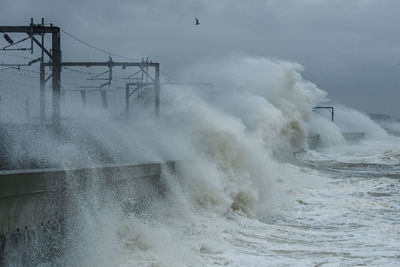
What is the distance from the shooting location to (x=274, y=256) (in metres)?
9.43

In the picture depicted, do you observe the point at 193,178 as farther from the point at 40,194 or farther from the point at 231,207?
the point at 40,194

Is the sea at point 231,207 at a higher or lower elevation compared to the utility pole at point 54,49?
lower

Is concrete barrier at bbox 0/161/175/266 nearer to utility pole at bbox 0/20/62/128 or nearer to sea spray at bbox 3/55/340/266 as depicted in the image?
sea spray at bbox 3/55/340/266

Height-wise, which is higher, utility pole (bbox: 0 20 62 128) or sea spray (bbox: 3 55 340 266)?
utility pole (bbox: 0 20 62 128)

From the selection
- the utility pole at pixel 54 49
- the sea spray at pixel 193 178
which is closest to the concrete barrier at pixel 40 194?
the sea spray at pixel 193 178

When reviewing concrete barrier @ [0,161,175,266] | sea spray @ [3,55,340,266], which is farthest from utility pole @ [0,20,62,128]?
concrete barrier @ [0,161,175,266]

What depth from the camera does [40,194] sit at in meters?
7.52

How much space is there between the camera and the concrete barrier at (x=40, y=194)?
6609 mm

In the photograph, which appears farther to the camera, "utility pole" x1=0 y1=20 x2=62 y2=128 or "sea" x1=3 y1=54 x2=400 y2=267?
"utility pole" x1=0 y1=20 x2=62 y2=128

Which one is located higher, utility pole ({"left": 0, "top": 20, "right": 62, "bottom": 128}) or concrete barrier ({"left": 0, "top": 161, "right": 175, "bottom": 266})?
utility pole ({"left": 0, "top": 20, "right": 62, "bottom": 128})

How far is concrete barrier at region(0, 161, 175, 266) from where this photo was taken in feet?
21.7

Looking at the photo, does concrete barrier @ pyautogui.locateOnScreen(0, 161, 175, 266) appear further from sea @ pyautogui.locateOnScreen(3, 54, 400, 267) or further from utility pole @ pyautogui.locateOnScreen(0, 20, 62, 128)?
utility pole @ pyautogui.locateOnScreen(0, 20, 62, 128)

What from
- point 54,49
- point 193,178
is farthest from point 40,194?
point 54,49

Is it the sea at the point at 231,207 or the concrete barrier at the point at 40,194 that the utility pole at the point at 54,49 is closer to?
the sea at the point at 231,207
